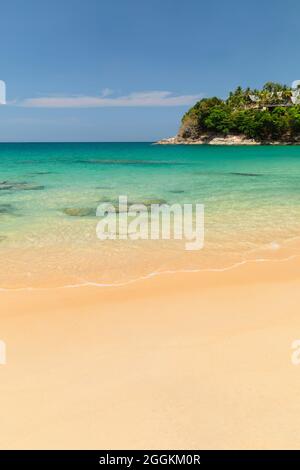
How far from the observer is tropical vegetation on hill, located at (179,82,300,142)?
83.1 m

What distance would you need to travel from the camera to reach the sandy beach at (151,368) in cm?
231

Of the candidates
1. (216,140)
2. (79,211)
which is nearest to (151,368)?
(79,211)

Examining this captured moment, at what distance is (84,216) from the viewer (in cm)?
986

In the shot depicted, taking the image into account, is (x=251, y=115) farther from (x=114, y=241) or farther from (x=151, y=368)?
(x=151, y=368)

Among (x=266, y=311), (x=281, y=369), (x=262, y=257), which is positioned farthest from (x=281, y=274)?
(x=281, y=369)

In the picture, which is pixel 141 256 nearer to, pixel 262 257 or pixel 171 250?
pixel 171 250

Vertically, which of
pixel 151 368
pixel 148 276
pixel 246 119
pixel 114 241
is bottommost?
pixel 151 368

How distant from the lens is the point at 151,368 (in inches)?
118

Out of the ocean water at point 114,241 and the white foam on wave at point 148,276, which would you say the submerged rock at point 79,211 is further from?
the white foam on wave at point 148,276

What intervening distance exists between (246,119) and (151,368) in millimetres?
90482

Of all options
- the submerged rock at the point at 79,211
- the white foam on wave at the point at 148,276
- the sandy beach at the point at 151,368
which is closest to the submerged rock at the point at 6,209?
the submerged rock at the point at 79,211

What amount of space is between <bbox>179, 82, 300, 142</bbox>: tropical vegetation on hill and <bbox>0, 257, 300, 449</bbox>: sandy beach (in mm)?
86821

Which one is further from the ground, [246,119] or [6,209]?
[246,119]

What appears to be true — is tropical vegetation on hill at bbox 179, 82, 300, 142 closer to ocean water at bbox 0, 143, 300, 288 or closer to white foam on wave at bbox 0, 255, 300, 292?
ocean water at bbox 0, 143, 300, 288
